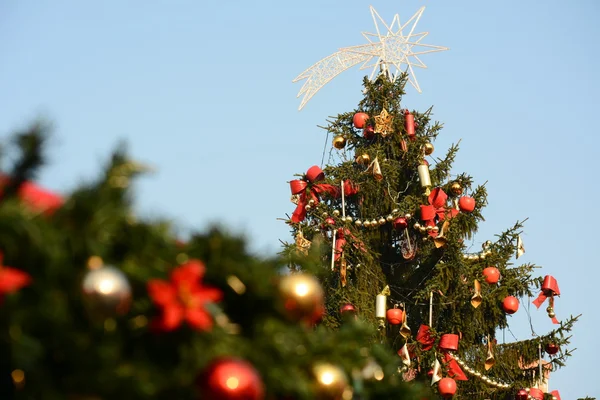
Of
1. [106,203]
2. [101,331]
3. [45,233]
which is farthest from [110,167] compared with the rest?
[101,331]

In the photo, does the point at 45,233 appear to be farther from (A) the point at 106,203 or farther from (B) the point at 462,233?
(B) the point at 462,233

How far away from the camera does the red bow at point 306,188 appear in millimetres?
14457

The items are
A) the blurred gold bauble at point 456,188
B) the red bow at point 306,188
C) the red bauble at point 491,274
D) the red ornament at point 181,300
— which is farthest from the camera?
the blurred gold bauble at point 456,188

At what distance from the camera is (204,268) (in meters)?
4.29

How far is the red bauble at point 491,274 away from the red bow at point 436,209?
97cm

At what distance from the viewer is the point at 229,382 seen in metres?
3.62

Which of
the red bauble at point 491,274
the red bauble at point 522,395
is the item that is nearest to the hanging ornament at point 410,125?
the red bauble at point 491,274

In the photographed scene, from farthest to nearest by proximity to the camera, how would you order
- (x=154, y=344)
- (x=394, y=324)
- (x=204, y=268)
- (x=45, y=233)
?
(x=394, y=324), (x=204, y=268), (x=154, y=344), (x=45, y=233)

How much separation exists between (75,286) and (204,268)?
2.49 feet

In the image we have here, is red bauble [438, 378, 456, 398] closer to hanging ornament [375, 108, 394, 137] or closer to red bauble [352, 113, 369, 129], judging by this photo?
hanging ornament [375, 108, 394, 137]

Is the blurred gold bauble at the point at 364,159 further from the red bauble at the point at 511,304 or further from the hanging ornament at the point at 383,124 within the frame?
the red bauble at the point at 511,304

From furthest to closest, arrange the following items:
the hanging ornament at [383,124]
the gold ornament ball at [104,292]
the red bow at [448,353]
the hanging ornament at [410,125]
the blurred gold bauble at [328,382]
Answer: the hanging ornament at [410,125] → the hanging ornament at [383,124] → the red bow at [448,353] → the blurred gold bauble at [328,382] → the gold ornament ball at [104,292]

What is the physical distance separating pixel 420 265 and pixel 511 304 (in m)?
1.63

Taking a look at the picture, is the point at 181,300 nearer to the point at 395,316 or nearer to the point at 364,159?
the point at 395,316
